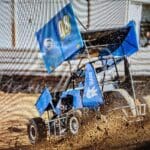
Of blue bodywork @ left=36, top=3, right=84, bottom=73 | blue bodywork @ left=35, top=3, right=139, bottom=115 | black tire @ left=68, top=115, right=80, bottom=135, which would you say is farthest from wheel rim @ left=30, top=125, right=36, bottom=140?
blue bodywork @ left=36, top=3, right=84, bottom=73

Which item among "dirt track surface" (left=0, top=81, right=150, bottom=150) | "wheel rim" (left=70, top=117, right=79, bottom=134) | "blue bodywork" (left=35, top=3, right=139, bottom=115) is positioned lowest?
"dirt track surface" (left=0, top=81, right=150, bottom=150)

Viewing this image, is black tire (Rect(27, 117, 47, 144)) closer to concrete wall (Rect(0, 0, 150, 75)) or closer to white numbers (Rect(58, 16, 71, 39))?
white numbers (Rect(58, 16, 71, 39))

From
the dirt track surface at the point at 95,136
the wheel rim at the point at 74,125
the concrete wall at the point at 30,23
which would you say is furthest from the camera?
the concrete wall at the point at 30,23

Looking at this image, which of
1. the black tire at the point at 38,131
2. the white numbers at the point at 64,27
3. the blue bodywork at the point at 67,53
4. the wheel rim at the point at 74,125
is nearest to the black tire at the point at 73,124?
the wheel rim at the point at 74,125

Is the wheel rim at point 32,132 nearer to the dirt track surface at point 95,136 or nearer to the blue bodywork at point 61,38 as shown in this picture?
the dirt track surface at point 95,136

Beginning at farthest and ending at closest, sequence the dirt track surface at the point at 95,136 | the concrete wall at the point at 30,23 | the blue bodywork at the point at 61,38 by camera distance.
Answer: the concrete wall at the point at 30,23, the blue bodywork at the point at 61,38, the dirt track surface at the point at 95,136

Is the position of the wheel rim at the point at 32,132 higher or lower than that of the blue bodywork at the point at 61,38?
lower

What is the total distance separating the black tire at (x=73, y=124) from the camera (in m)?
7.64

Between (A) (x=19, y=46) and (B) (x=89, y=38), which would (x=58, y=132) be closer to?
(B) (x=89, y=38)

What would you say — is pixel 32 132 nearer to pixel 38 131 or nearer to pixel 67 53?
pixel 38 131

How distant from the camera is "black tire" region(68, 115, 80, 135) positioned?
764 cm

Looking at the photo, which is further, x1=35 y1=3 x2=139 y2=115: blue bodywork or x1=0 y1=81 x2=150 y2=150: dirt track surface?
x1=35 y1=3 x2=139 y2=115: blue bodywork

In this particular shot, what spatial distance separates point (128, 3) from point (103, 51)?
4.05 metres

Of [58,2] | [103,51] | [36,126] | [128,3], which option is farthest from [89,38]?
[128,3]
